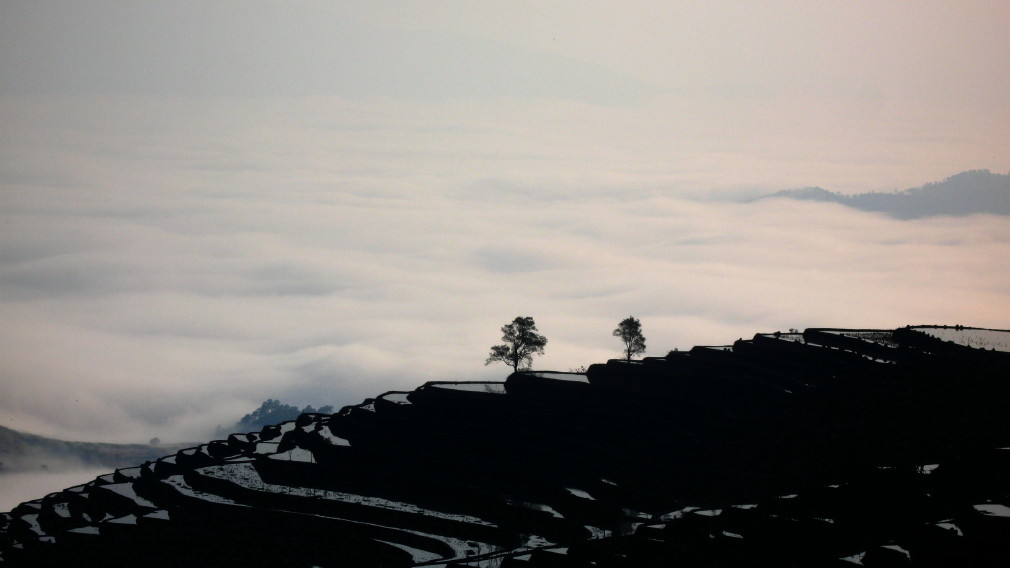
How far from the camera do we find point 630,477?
225 feet

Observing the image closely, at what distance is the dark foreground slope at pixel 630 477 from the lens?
52.0 metres

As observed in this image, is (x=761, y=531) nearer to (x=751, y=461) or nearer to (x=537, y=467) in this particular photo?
(x=751, y=461)

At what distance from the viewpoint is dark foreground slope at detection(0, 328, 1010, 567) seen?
171 feet

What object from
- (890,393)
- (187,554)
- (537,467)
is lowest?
(187,554)

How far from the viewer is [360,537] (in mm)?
67625

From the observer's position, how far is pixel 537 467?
239 feet

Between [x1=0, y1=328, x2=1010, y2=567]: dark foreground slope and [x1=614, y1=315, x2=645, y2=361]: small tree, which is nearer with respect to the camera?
[x1=0, y1=328, x2=1010, y2=567]: dark foreground slope

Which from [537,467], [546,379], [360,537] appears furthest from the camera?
[546,379]

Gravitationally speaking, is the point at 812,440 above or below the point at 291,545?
above

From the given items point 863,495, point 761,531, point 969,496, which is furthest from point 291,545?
point 969,496

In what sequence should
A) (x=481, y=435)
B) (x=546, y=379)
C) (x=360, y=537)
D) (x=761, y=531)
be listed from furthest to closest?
(x=546, y=379) → (x=481, y=435) → (x=360, y=537) → (x=761, y=531)

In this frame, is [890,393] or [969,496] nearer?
[969,496]

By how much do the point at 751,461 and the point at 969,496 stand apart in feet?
54.2

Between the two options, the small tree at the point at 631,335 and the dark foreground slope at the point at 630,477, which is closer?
the dark foreground slope at the point at 630,477
